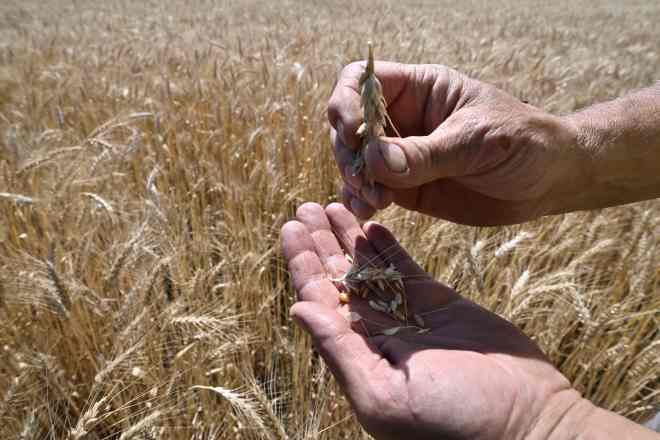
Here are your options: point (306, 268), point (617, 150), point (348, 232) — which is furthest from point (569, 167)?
point (306, 268)

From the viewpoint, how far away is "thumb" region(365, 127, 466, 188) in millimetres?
1187

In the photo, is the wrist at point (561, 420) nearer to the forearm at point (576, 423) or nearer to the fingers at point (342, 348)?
the forearm at point (576, 423)

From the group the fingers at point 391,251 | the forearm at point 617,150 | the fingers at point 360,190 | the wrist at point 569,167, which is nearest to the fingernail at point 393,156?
the fingers at point 360,190

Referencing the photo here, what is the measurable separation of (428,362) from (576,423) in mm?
403

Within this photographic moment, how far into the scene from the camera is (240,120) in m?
2.76

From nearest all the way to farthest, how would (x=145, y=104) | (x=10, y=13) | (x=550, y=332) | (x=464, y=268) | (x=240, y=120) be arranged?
(x=550, y=332)
(x=464, y=268)
(x=240, y=120)
(x=145, y=104)
(x=10, y=13)

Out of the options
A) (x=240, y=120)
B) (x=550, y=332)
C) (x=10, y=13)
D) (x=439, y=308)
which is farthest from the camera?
(x=10, y=13)

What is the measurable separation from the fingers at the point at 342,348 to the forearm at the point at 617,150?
3.10ft

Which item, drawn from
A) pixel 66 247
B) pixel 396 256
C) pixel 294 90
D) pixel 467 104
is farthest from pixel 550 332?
pixel 294 90

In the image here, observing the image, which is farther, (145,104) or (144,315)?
(145,104)

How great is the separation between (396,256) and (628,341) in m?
0.87

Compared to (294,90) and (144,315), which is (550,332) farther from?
(294,90)

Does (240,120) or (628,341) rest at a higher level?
(240,120)

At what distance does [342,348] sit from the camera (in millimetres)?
1180
